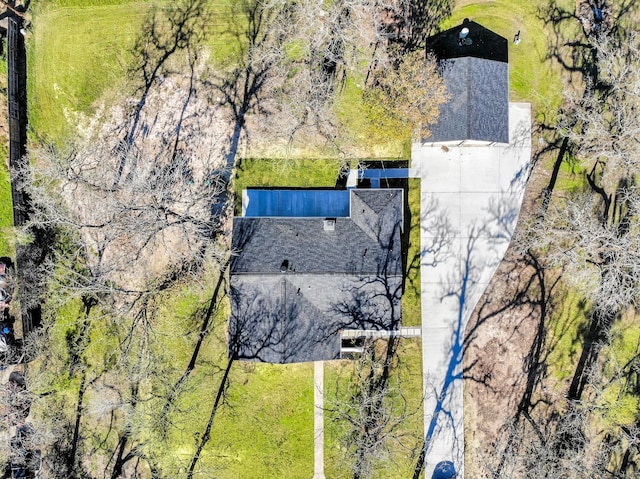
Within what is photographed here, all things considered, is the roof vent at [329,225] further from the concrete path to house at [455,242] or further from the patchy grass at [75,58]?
the patchy grass at [75,58]

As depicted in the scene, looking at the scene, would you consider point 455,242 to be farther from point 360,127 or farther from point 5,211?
point 5,211

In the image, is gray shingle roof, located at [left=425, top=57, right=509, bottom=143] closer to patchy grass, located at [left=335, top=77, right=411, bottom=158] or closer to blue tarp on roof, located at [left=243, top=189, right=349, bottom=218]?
patchy grass, located at [left=335, top=77, right=411, bottom=158]

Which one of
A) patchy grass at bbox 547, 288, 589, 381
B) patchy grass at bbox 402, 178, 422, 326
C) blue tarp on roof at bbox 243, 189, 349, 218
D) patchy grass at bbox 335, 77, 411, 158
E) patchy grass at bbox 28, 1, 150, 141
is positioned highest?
patchy grass at bbox 28, 1, 150, 141

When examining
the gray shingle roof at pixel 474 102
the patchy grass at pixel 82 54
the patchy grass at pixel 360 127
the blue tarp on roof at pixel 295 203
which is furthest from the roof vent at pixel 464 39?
the patchy grass at pixel 82 54

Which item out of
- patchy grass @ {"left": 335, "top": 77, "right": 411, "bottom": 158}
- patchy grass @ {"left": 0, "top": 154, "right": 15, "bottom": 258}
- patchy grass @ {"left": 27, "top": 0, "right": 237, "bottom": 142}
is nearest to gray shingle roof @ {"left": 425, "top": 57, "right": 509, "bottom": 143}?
patchy grass @ {"left": 335, "top": 77, "right": 411, "bottom": 158}

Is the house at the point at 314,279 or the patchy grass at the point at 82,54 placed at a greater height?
the patchy grass at the point at 82,54

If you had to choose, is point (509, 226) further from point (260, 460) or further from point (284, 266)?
point (260, 460)

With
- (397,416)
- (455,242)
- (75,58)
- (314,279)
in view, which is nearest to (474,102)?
(455,242)
